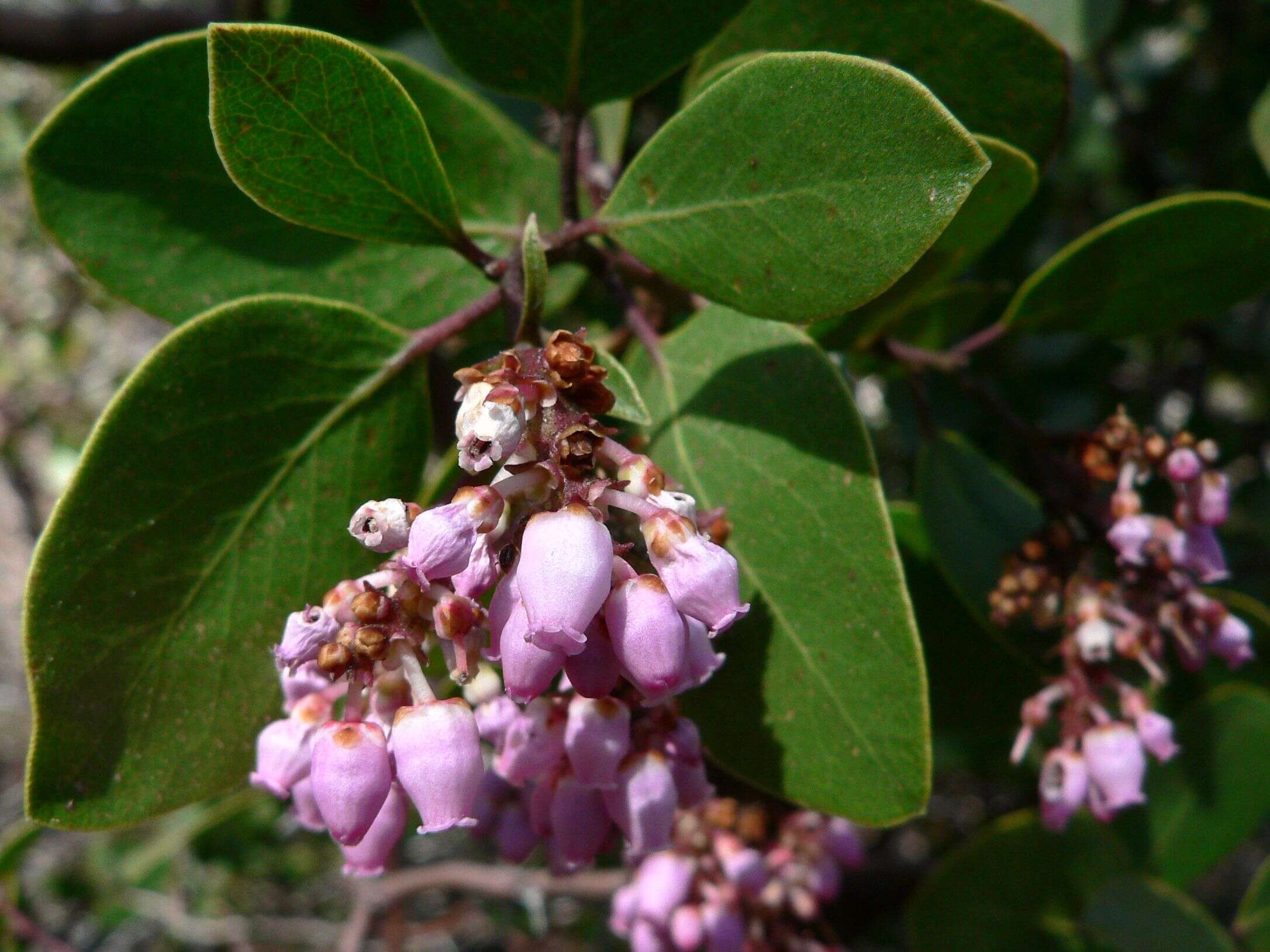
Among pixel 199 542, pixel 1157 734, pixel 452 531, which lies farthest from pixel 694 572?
pixel 1157 734

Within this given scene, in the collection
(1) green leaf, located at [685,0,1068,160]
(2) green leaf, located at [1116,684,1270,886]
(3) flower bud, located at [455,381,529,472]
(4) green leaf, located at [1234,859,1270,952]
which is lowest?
(4) green leaf, located at [1234,859,1270,952]

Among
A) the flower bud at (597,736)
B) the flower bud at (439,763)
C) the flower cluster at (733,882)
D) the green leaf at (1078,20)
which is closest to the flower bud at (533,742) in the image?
the flower bud at (597,736)

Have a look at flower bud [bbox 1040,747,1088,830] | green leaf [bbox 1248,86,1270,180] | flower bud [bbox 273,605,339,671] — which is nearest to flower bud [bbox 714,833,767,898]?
flower bud [bbox 1040,747,1088,830]

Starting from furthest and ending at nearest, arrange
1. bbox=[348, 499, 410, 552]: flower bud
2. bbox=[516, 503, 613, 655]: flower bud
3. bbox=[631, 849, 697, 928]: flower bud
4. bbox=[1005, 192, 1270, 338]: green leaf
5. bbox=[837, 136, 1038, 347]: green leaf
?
1. bbox=[631, 849, 697, 928]: flower bud
2. bbox=[1005, 192, 1270, 338]: green leaf
3. bbox=[837, 136, 1038, 347]: green leaf
4. bbox=[348, 499, 410, 552]: flower bud
5. bbox=[516, 503, 613, 655]: flower bud

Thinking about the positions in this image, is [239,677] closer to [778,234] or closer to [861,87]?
[778,234]

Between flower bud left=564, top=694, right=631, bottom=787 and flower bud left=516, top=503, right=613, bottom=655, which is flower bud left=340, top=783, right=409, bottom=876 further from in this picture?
flower bud left=516, top=503, right=613, bottom=655

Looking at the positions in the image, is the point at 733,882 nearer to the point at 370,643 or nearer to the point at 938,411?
the point at 370,643

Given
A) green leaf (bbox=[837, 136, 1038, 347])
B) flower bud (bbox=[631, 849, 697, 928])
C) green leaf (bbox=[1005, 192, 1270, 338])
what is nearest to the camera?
green leaf (bbox=[837, 136, 1038, 347])

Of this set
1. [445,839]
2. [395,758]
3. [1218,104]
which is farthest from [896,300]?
[445,839]
